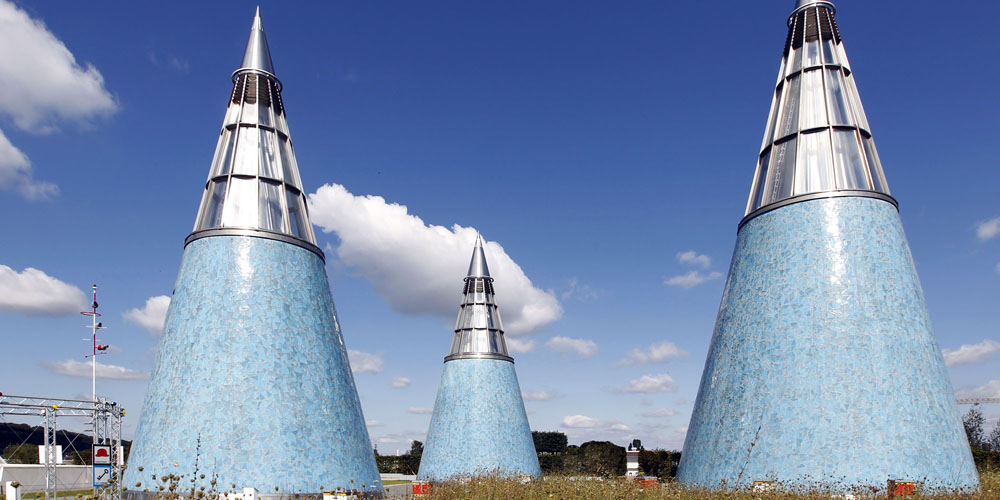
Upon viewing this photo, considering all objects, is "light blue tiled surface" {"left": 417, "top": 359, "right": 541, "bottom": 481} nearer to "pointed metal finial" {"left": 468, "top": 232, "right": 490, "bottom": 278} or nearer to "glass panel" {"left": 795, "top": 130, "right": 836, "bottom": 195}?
"pointed metal finial" {"left": 468, "top": 232, "right": 490, "bottom": 278}

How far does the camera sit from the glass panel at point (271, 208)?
669 inches

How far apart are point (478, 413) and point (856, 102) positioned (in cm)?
1981

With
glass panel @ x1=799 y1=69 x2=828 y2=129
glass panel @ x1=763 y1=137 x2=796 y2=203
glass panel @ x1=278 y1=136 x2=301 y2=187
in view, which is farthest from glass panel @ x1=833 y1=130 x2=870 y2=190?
glass panel @ x1=278 y1=136 x2=301 y2=187

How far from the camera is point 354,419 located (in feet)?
55.4

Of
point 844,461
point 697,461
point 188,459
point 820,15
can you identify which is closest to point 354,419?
point 188,459

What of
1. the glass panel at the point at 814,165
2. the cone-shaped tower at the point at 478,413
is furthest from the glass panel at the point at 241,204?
the cone-shaped tower at the point at 478,413

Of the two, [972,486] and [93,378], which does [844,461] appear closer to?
[972,486]

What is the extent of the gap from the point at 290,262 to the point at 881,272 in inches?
598

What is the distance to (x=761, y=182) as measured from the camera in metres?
18.7

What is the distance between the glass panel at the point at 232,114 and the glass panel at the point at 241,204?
2.17 meters

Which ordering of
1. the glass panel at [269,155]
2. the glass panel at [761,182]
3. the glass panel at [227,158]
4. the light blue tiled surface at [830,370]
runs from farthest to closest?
1. the glass panel at [761,182]
2. the glass panel at [269,155]
3. the glass panel at [227,158]
4. the light blue tiled surface at [830,370]

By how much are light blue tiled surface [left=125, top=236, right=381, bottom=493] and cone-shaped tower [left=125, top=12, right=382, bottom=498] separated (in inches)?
1.0

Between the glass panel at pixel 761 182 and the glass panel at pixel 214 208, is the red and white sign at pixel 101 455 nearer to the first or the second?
the glass panel at pixel 214 208

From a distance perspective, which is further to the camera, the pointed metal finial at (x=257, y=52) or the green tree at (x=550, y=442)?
the green tree at (x=550, y=442)
